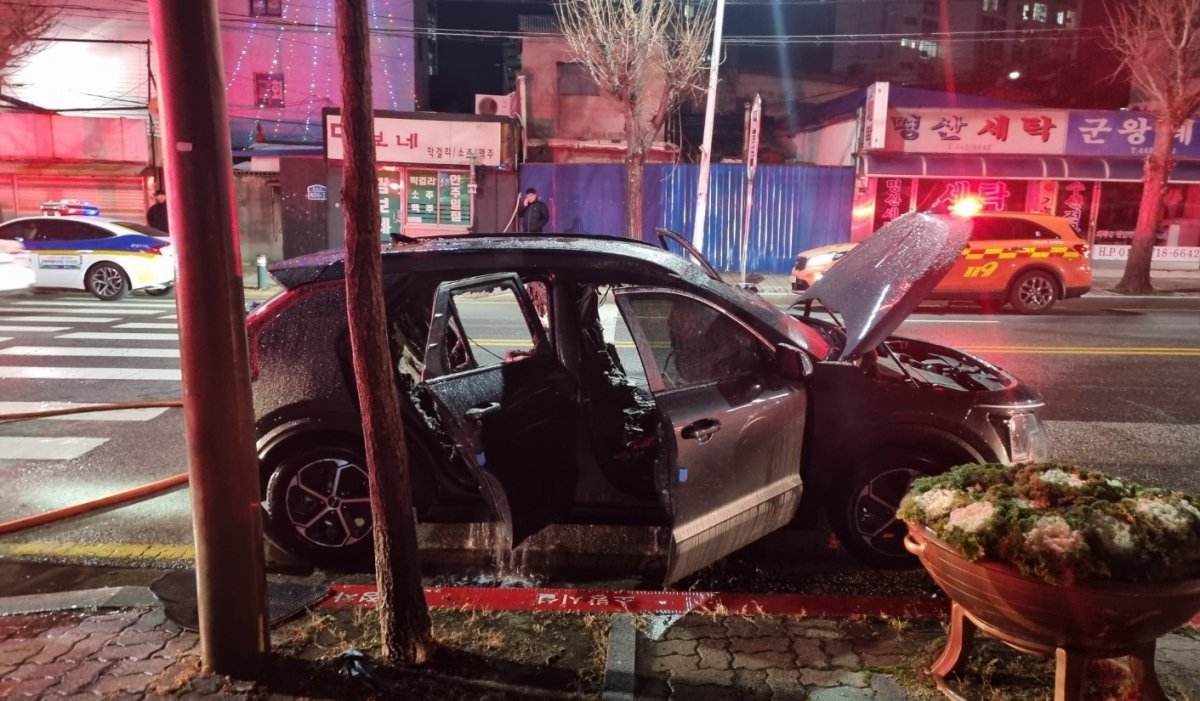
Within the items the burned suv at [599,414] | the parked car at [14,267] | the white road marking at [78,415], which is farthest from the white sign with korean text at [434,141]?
the burned suv at [599,414]

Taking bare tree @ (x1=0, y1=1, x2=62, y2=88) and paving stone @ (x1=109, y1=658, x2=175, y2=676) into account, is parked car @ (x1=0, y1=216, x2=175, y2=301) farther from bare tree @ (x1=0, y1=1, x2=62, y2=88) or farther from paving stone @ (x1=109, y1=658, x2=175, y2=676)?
paving stone @ (x1=109, y1=658, x2=175, y2=676)

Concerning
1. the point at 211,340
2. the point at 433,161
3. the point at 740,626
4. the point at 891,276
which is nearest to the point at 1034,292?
the point at 891,276

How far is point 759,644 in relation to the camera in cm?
330

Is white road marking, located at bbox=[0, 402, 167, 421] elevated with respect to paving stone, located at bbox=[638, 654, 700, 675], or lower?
lower

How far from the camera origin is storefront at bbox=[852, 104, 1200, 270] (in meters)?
20.4

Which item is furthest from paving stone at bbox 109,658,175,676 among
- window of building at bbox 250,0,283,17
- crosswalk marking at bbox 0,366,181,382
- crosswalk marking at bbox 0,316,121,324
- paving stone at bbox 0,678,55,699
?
window of building at bbox 250,0,283,17

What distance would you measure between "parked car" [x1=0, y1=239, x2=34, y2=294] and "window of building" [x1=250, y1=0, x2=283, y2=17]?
14.6 meters

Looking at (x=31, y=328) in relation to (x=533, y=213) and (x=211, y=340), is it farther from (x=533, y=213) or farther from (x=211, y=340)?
(x=211, y=340)

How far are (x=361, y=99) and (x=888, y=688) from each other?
9.27 ft

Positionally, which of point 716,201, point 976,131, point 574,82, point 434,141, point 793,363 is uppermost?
point 574,82

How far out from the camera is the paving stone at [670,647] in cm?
324

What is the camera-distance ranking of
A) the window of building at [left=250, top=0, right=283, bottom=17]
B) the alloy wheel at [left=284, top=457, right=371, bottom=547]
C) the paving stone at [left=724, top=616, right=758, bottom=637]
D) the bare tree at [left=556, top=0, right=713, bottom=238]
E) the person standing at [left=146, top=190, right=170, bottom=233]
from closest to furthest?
the paving stone at [left=724, top=616, right=758, bottom=637]
the alloy wheel at [left=284, top=457, right=371, bottom=547]
the bare tree at [left=556, top=0, right=713, bottom=238]
the person standing at [left=146, top=190, right=170, bottom=233]
the window of building at [left=250, top=0, right=283, bottom=17]

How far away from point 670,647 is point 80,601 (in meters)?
2.68

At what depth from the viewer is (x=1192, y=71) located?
51.1ft
